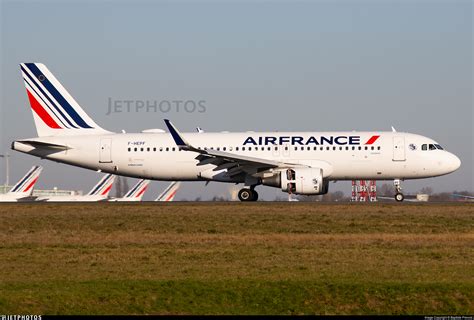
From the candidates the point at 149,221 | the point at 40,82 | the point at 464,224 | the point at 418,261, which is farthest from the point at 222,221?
the point at 40,82

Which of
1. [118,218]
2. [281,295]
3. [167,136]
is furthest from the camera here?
[167,136]

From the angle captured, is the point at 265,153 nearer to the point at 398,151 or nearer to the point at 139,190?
the point at 398,151

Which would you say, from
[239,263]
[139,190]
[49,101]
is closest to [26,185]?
[139,190]

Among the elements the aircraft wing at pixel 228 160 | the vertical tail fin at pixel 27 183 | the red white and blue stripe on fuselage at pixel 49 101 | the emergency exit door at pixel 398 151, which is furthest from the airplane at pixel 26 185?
the emergency exit door at pixel 398 151

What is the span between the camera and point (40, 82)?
2110 inches

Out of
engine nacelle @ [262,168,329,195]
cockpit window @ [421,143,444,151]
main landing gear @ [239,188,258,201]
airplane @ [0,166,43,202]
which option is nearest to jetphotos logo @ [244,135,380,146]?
engine nacelle @ [262,168,329,195]

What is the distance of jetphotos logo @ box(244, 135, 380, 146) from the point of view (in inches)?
1916

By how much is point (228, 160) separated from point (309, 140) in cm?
482

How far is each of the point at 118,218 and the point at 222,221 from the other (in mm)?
4739

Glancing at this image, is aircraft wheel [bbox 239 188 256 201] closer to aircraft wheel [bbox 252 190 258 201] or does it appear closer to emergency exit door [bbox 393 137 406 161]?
aircraft wheel [bbox 252 190 258 201]

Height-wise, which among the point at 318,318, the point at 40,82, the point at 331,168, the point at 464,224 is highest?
the point at 40,82

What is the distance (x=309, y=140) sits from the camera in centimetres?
4909

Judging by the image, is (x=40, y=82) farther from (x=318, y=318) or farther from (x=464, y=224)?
(x=318, y=318)

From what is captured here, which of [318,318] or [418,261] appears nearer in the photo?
[318,318]
